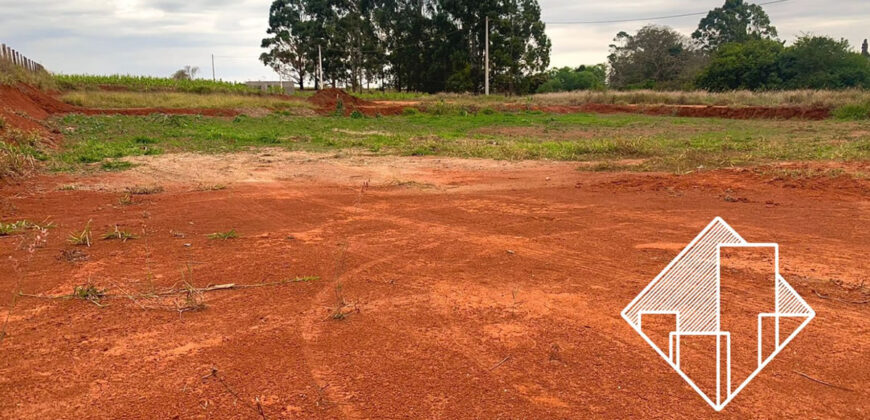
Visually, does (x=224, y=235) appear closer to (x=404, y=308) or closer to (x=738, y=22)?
(x=404, y=308)

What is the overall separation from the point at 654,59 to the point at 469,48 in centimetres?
1975

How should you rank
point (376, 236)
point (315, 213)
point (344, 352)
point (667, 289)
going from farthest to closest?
point (315, 213), point (376, 236), point (667, 289), point (344, 352)

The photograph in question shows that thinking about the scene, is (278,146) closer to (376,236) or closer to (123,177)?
(123,177)

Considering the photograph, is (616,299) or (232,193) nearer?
(616,299)

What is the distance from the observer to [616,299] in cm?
393

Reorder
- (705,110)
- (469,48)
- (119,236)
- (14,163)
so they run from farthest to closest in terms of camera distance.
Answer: (469,48) → (705,110) → (14,163) → (119,236)

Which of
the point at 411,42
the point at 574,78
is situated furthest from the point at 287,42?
the point at 574,78

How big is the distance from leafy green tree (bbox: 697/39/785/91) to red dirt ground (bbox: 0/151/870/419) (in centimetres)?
4030

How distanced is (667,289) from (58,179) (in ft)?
32.1

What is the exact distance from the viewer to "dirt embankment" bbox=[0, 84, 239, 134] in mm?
14680

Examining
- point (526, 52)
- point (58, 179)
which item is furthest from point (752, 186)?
point (526, 52)

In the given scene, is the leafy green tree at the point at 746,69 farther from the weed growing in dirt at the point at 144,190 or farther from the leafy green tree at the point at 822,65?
the weed growing in dirt at the point at 144,190

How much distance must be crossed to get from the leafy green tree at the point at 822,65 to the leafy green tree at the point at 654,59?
516 inches

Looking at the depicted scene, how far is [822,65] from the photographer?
39.8 m
